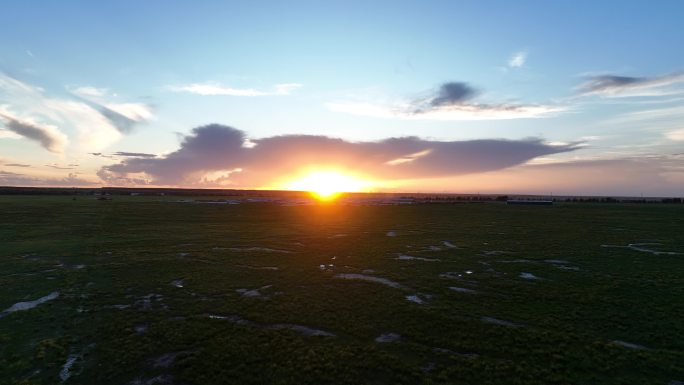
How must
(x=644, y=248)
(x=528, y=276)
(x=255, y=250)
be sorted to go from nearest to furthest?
(x=528, y=276) < (x=255, y=250) < (x=644, y=248)

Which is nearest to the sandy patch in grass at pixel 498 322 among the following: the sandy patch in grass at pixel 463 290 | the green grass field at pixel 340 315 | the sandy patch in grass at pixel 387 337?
the green grass field at pixel 340 315

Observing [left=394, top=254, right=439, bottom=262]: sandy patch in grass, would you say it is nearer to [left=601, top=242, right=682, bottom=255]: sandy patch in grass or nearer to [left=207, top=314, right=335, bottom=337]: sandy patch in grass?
[left=207, top=314, right=335, bottom=337]: sandy patch in grass

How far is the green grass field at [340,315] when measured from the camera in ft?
38.7

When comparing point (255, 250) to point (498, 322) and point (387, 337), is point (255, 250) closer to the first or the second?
point (387, 337)

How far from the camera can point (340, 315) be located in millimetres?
16719

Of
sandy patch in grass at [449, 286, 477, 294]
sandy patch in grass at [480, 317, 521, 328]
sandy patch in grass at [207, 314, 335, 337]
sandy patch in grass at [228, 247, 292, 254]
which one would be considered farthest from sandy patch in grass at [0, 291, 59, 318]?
sandy patch in grass at [449, 286, 477, 294]

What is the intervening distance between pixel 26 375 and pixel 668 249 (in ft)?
153

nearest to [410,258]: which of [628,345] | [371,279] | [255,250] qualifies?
[371,279]

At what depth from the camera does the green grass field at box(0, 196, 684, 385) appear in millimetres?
11789

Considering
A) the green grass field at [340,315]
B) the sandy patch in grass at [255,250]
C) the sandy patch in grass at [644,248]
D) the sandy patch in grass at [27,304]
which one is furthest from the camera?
the sandy patch in grass at [255,250]

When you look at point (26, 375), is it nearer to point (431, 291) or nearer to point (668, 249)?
point (431, 291)

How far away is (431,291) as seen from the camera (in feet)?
67.4

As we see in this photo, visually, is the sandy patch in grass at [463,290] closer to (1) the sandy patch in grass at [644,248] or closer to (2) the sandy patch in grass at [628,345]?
(2) the sandy patch in grass at [628,345]

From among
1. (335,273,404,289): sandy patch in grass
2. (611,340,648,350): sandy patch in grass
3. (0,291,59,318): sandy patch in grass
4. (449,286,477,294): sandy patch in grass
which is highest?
(449,286,477,294): sandy patch in grass
